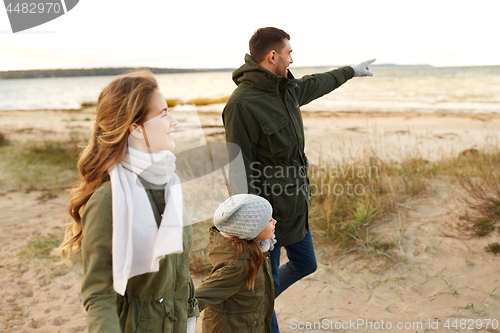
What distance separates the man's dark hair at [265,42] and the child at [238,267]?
115cm

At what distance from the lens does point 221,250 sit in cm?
192

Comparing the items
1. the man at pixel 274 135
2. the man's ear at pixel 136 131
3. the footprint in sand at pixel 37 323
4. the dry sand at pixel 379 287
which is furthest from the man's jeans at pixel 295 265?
the footprint in sand at pixel 37 323

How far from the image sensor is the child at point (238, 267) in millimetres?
1837

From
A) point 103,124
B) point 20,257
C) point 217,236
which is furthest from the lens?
point 20,257

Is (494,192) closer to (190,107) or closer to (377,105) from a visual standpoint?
(190,107)

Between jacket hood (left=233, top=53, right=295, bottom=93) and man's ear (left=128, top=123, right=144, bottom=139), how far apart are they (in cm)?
130

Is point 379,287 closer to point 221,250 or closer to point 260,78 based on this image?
point 221,250

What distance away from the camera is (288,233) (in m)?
2.47

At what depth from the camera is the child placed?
1837mm

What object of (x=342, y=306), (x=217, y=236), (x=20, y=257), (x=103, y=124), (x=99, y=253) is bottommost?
(x=342, y=306)

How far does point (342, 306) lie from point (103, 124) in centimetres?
268

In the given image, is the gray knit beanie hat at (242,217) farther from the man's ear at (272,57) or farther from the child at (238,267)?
the man's ear at (272,57)

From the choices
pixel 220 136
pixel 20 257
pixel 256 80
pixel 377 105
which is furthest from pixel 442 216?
pixel 377 105

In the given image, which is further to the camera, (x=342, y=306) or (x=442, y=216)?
(x=442, y=216)
